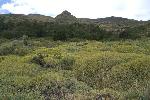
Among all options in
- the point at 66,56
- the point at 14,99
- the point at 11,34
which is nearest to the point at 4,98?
the point at 14,99

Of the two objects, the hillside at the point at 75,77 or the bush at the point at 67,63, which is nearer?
the hillside at the point at 75,77

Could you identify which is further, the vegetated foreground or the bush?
the bush

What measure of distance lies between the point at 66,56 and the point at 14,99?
10148 millimetres

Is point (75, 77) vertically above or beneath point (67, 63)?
beneath

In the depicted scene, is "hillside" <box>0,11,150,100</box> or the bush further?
the bush

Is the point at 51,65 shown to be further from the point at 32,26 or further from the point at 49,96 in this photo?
the point at 32,26

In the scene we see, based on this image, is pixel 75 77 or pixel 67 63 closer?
pixel 75 77

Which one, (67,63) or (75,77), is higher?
(67,63)

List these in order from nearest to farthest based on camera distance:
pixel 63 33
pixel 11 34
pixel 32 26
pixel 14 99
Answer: pixel 14 99, pixel 63 33, pixel 11 34, pixel 32 26

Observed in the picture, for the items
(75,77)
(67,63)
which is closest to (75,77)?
(75,77)

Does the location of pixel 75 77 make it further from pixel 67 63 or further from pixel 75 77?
pixel 67 63

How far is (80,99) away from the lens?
12461mm

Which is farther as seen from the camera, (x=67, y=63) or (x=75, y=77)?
(x=67, y=63)

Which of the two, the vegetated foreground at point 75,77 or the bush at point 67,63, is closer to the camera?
the vegetated foreground at point 75,77
